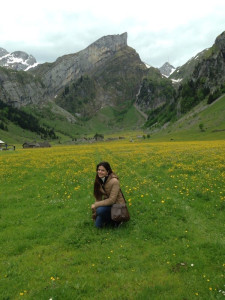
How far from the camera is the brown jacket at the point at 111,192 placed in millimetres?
11766

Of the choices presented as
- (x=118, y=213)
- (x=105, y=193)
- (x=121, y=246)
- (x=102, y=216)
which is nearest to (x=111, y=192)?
(x=105, y=193)

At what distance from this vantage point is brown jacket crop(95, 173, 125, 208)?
11766 mm

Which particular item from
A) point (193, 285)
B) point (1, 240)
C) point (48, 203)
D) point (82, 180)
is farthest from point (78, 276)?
point (82, 180)

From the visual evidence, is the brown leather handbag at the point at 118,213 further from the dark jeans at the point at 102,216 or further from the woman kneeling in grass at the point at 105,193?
the dark jeans at the point at 102,216

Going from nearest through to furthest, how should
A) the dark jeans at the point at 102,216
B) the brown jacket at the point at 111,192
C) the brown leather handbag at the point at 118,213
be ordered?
the brown leather handbag at the point at 118,213 → the brown jacket at the point at 111,192 → the dark jeans at the point at 102,216

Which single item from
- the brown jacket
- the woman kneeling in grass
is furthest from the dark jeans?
the brown jacket

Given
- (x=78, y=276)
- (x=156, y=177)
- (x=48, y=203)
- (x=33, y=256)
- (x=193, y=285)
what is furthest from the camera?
(x=156, y=177)

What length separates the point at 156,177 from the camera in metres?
22.7

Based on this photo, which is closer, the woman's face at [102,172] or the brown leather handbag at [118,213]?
the brown leather handbag at [118,213]

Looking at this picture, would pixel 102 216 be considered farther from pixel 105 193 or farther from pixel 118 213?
pixel 105 193

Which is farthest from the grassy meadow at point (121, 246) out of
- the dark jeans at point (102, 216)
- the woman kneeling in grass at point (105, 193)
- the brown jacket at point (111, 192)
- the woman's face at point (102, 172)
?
the woman's face at point (102, 172)

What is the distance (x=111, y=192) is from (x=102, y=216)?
1.39 metres

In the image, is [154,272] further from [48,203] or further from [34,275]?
[48,203]

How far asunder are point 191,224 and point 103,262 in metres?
5.36
